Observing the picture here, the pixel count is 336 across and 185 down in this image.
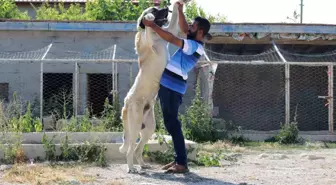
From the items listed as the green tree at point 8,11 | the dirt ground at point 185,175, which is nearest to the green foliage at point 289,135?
the dirt ground at point 185,175

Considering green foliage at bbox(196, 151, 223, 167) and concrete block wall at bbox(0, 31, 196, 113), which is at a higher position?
concrete block wall at bbox(0, 31, 196, 113)

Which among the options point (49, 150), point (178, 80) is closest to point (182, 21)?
point (178, 80)

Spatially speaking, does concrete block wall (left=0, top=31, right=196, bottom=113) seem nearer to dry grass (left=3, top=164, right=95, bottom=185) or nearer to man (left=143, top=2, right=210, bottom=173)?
dry grass (left=3, top=164, right=95, bottom=185)

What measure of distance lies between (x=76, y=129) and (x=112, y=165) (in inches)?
87.7

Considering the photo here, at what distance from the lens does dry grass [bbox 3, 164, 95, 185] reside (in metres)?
6.11

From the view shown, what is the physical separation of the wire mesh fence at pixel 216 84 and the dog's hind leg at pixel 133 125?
6.87m

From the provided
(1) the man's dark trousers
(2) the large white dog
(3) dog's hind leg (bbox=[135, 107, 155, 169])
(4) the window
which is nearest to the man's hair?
(2) the large white dog

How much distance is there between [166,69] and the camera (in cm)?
675

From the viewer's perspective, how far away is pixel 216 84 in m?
17.6

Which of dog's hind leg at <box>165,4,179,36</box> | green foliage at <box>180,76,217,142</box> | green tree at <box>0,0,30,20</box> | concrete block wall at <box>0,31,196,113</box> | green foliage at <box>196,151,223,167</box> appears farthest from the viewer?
green tree at <box>0,0,30,20</box>

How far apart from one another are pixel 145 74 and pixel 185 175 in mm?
1257

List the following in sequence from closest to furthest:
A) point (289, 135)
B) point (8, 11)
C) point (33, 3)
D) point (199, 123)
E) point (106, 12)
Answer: point (199, 123)
point (289, 135)
point (8, 11)
point (106, 12)
point (33, 3)

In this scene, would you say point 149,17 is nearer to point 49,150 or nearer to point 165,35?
point 165,35

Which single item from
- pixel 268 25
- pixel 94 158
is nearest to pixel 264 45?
pixel 268 25
